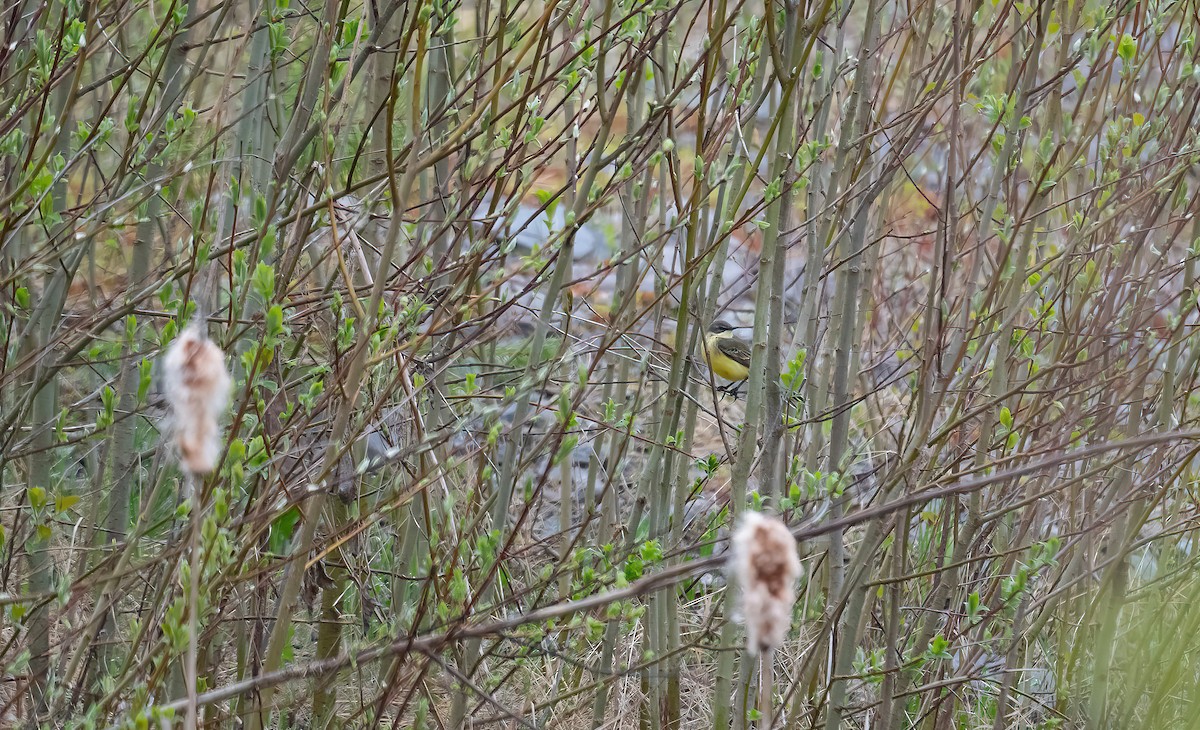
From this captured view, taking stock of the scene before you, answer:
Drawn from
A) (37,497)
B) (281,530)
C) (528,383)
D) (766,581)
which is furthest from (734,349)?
(766,581)

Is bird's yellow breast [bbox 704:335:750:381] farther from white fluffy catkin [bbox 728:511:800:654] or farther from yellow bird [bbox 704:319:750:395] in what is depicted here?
white fluffy catkin [bbox 728:511:800:654]

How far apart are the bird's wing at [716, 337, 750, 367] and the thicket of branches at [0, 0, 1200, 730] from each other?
7.65ft

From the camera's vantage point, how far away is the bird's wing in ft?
21.1

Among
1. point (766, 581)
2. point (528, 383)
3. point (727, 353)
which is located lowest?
point (766, 581)

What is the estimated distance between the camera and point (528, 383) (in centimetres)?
214

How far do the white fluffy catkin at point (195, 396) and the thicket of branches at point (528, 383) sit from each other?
0.99ft

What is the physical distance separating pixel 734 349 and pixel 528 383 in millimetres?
4458

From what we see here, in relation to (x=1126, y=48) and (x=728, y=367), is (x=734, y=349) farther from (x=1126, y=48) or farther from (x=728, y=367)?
(x=1126, y=48)

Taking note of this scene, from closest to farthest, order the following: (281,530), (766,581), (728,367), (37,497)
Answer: (766,581), (37,497), (281,530), (728,367)

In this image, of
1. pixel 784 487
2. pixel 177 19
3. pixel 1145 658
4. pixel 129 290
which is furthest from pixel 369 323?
pixel 1145 658

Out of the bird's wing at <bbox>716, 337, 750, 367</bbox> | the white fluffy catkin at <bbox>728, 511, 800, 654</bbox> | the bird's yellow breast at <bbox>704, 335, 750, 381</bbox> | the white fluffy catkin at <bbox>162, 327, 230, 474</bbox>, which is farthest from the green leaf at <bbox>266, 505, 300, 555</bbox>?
the bird's wing at <bbox>716, 337, 750, 367</bbox>

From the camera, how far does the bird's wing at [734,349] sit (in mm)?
6441

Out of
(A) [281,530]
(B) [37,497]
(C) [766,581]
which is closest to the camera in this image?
(C) [766,581]

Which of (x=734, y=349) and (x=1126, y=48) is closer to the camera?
(x=1126, y=48)
